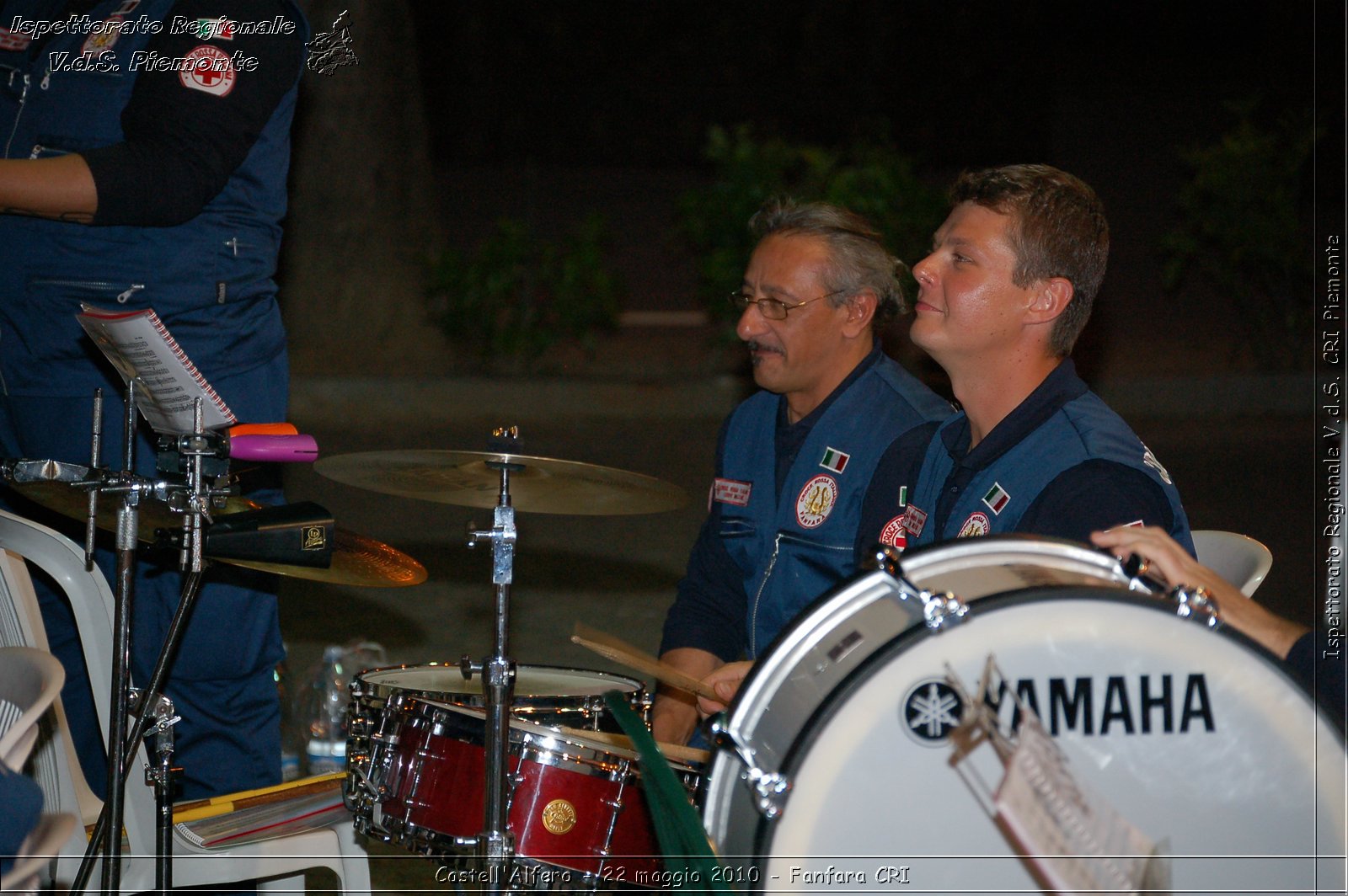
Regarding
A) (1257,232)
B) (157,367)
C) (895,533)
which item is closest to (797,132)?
(1257,232)

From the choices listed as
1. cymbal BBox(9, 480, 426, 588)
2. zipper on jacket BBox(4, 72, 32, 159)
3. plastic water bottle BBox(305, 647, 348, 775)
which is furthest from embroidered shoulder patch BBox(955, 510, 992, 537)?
plastic water bottle BBox(305, 647, 348, 775)

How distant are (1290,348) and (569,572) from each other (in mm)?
7502

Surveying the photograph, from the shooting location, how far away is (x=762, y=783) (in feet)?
5.76

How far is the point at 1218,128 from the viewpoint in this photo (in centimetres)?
1576

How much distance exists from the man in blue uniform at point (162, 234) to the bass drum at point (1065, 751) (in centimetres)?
163

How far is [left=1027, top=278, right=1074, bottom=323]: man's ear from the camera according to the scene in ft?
8.56

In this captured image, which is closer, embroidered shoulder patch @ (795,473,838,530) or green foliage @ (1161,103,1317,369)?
embroidered shoulder patch @ (795,473,838,530)

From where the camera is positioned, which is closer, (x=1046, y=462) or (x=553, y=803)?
(x=1046, y=462)

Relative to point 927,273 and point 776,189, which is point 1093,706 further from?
point 776,189

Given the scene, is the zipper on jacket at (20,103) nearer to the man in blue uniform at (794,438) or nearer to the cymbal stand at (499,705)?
the cymbal stand at (499,705)

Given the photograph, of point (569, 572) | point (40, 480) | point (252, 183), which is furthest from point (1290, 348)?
point (40, 480)

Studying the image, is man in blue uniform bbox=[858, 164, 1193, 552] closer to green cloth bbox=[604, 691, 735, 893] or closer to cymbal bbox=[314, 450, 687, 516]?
cymbal bbox=[314, 450, 687, 516]

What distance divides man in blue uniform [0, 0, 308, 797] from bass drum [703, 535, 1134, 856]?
1.46 meters

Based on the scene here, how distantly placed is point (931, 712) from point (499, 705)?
90 cm
